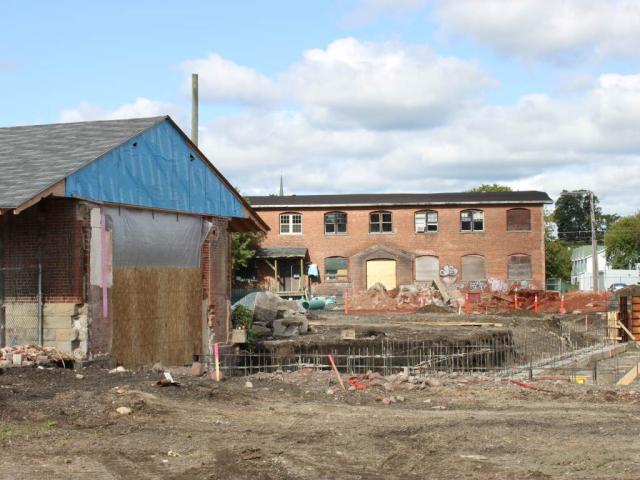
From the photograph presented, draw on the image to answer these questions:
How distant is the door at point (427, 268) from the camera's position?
198 feet

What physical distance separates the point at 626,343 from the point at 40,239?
21.8 m

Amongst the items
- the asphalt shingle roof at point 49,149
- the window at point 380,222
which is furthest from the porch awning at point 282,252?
the asphalt shingle roof at point 49,149

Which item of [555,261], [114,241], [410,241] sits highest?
[410,241]

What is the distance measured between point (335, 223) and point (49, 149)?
41.3 meters

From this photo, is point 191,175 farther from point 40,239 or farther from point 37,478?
point 37,478

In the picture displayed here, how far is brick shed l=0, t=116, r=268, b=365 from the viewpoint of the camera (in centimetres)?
1933

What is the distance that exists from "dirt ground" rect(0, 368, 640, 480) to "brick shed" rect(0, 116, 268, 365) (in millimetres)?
2281

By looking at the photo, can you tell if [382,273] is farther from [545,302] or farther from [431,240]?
[545,302]

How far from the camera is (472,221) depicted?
199ft

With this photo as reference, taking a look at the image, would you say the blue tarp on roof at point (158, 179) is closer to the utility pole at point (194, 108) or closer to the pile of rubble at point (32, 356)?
the pile of rubble at point (32, 356)

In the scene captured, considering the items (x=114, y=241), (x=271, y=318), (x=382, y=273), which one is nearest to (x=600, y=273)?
(x=382, y=273)

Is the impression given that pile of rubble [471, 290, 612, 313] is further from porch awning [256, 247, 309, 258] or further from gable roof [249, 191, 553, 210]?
porch awning [256, 247, 309, 258]

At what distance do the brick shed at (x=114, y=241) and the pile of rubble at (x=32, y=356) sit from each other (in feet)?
1.14

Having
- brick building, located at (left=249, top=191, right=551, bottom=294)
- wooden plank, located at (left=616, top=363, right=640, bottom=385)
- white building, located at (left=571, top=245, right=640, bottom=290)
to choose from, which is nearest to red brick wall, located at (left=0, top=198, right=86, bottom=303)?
wooden plank, located at (left=616, top=363, right=640, bottom=385)
